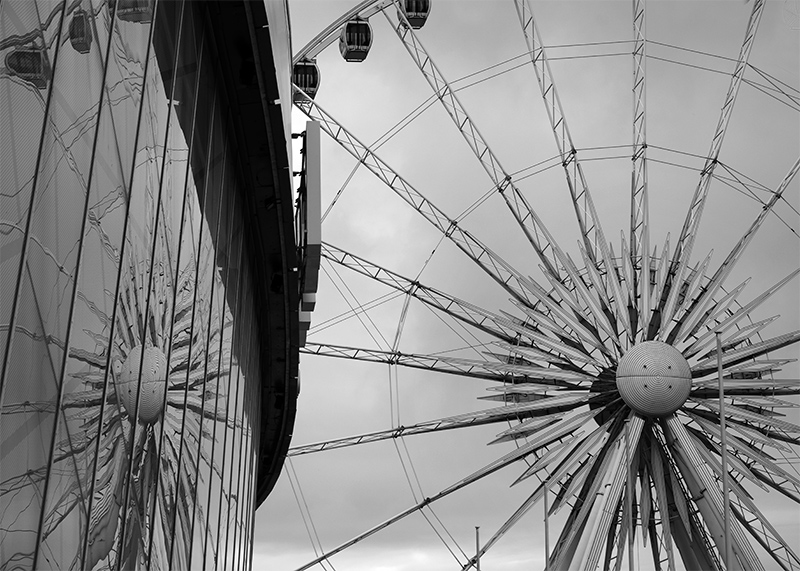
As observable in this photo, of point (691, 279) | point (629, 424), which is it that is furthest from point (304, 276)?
point (691, 279)

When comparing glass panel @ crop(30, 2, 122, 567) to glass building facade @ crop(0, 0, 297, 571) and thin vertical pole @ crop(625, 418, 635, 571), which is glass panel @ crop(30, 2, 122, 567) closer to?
glass building facade @ crop(0, 0, 297, 571)

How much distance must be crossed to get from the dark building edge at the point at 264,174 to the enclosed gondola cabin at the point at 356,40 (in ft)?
38.0

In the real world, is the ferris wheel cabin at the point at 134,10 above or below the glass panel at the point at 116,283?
above

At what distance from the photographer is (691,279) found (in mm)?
29266

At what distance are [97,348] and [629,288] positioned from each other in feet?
75.0

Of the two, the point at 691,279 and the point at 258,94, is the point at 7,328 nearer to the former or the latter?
the point at 258,94

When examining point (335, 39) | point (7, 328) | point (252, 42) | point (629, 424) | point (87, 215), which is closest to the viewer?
point (7, 328)

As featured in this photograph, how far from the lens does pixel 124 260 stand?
8.08 metres

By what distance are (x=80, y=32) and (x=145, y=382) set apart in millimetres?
3137

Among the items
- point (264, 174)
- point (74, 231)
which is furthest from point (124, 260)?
point (264, 174)

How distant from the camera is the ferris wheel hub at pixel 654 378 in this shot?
2827 cm

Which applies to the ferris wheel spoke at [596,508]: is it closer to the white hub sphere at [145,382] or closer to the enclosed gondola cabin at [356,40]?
the enclosed gondola cabin at [356,40]

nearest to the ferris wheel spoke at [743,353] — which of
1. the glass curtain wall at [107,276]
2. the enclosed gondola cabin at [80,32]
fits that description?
the glass curtain wall at [107,276]

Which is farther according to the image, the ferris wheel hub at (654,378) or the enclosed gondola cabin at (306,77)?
the enclosed gondola cabin at (306,77)
